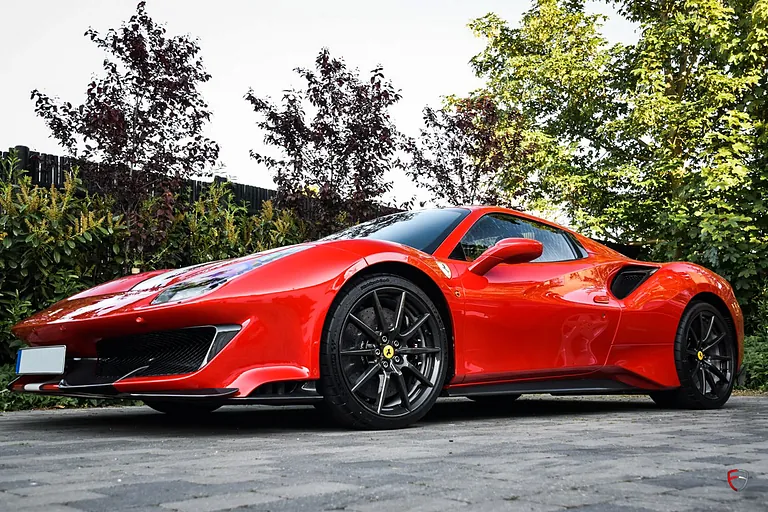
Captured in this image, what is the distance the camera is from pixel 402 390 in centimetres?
394

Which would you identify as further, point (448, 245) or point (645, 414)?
point (645, 414)

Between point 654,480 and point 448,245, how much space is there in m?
2.28

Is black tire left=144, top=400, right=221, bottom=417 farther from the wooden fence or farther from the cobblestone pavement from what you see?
the wooden fence

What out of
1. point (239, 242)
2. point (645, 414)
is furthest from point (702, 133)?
point (645, 414)

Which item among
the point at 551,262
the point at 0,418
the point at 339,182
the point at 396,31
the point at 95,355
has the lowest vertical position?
the point at 0,418

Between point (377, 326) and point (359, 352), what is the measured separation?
0.60ft

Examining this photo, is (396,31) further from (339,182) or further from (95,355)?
(95,355)

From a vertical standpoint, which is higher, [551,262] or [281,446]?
[551,262]

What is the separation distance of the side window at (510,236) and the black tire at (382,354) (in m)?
0.55

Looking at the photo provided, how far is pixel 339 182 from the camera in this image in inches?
361

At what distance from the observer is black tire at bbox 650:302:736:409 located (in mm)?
5414

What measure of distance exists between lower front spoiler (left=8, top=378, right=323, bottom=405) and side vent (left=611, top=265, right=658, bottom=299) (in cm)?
238

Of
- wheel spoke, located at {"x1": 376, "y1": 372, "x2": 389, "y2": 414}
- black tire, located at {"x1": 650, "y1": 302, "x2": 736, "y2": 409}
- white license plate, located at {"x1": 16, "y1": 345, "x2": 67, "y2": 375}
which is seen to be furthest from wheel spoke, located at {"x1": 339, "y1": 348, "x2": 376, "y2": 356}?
black tire, located at {"x1": 650, "y1": 302, "x2": 736, "y2": 409}

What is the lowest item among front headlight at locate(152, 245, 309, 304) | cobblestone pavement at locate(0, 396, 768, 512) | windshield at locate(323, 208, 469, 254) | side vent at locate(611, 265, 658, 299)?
cobblestone pavement at locate(0, 396, 768, 512)
